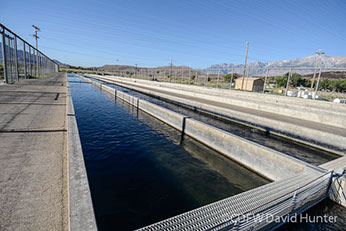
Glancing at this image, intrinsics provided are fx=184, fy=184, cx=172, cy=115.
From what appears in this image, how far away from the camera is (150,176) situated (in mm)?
6242

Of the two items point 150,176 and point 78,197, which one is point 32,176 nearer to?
point 78,197

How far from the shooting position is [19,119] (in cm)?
791

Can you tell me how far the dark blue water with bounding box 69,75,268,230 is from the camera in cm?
461

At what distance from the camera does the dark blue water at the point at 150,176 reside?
4609 millimetres

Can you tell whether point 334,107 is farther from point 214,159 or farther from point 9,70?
point 9,70

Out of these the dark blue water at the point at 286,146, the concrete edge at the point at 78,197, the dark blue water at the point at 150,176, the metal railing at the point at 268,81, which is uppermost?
the metal railing at the point at 268,81

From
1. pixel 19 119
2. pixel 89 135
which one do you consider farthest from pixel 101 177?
pixel 19 119

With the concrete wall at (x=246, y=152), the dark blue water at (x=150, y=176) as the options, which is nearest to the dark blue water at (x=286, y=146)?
the concrete wall at (x=246, y=152)

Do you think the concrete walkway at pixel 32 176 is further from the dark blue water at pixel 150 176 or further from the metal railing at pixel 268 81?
the metal railing at pixel 268 81

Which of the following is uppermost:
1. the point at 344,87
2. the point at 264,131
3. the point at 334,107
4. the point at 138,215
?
the point at 344,87

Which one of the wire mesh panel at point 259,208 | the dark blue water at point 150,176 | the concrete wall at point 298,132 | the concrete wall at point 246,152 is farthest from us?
the concrete wall at point 298,132

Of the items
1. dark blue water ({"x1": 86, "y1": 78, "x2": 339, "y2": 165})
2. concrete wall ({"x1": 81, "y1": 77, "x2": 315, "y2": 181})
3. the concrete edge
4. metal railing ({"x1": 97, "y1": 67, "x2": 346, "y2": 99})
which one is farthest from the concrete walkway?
metal railing ({"x1": 97, "y1": 67, "x2": 346, "y2": 99})

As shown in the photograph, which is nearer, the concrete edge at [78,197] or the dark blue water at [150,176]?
the concrete edge at [78,197]

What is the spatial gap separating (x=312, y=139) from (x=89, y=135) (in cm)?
1119
